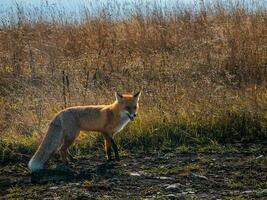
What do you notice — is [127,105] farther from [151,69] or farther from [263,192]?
[151,69]

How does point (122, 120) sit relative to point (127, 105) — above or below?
below

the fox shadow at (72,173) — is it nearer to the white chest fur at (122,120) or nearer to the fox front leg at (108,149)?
the fox front leg at (108,149)

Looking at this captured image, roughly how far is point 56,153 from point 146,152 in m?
1.00

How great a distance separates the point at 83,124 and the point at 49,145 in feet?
1.39

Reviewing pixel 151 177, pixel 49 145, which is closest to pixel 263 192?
pixel 151 177

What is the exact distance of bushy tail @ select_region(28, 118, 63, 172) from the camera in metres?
4.84

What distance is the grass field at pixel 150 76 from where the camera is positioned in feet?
18.2

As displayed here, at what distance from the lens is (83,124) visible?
5.13 m

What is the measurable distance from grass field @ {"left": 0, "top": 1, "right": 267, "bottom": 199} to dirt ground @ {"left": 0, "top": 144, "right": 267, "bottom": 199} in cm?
4

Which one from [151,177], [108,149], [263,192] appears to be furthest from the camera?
[108,149]

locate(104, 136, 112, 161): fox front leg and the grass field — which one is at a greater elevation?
the grass field

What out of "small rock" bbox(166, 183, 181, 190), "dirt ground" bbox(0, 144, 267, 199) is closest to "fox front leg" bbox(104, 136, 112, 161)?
"dirt ground" bbox(0, 144, 267, 199)

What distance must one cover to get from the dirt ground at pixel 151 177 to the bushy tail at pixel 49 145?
13 centimetres

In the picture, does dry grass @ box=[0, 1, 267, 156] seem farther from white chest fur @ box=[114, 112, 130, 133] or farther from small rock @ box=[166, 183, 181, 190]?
small rock @ box=[166, 183, 181, 190]
